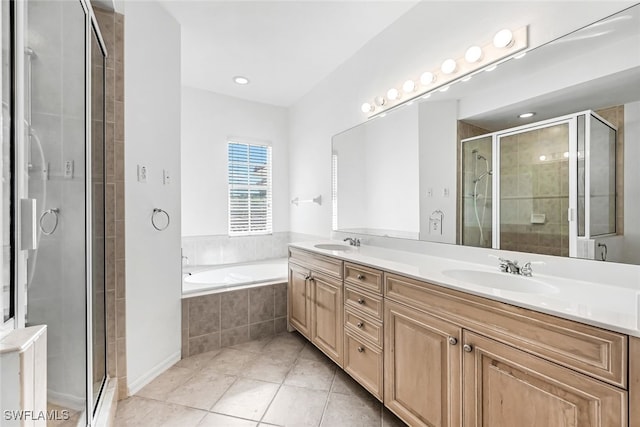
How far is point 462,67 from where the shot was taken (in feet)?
5.64

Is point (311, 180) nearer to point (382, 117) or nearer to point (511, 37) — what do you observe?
point (382, 117)

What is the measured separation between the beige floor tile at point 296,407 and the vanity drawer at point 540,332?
0.96 m

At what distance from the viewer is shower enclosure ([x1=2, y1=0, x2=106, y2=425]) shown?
31.2 inches

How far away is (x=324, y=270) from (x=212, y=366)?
1139mm

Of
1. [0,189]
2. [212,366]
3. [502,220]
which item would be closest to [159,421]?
[212,366]

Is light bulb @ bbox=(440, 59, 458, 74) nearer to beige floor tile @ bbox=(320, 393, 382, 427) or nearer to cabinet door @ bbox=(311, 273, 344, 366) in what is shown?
cabinet door @ bbox=(311, 273, 344, 366)

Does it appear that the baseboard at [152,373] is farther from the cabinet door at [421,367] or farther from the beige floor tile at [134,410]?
the cabinet door at [421,367]

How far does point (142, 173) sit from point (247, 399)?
1.66 m

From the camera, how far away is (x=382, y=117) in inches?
92.6

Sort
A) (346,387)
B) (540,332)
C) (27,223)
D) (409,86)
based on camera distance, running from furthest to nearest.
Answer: (409,86) → (346,387) → (540,332) → (27,223)

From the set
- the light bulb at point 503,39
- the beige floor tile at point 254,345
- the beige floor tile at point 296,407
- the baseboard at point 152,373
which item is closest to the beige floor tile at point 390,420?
the beige floor tile at point 296,407

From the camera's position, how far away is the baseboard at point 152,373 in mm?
1878

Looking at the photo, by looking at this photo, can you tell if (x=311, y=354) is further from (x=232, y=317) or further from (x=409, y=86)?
(x=409, y=86)

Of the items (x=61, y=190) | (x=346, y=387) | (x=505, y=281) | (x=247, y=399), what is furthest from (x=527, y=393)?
(x=61, y=190)
